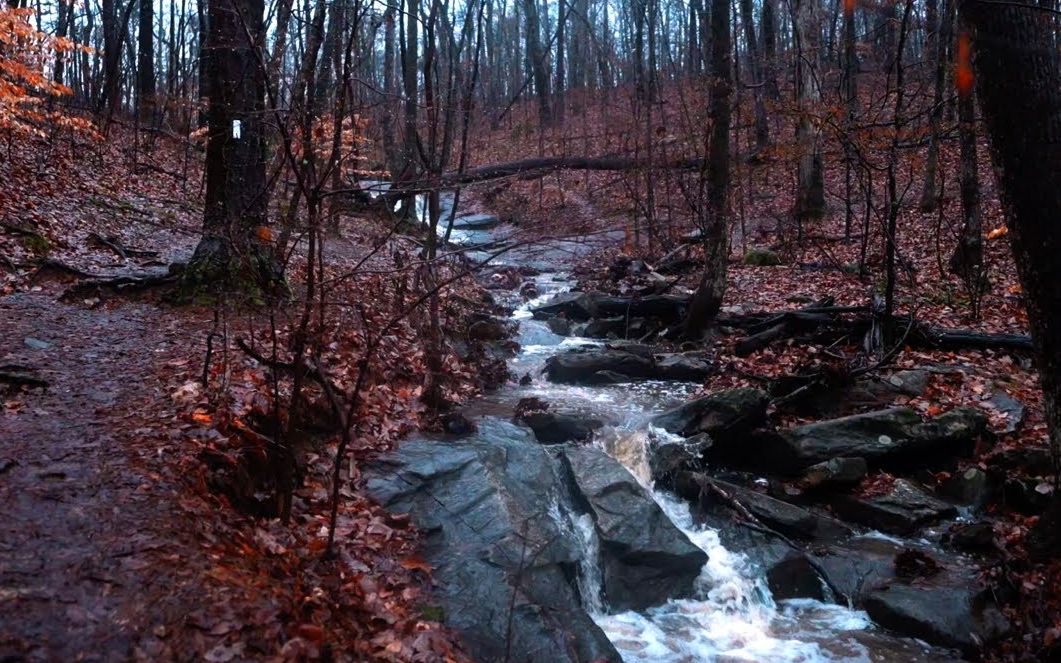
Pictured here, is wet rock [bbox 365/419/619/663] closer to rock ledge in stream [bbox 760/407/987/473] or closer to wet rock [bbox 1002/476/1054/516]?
rock ledge in stream [bbox 760/407/987/473]

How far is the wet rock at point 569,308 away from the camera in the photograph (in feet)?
47.9

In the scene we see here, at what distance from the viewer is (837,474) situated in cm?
809

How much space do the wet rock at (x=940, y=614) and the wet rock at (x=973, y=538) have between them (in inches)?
27.5

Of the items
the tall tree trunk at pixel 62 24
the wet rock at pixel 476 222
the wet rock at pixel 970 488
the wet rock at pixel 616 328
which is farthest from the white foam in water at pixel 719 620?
the tall tree trunk at pixel 62 24

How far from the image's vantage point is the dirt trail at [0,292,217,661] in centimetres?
345

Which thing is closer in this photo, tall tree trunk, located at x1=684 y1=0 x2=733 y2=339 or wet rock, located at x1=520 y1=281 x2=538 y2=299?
tall tree trunk, located at x1=684 y1=0 x2=733 y2=339

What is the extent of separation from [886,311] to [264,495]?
8272 millimetres

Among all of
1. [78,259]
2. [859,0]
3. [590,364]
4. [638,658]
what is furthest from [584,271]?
[638,658]

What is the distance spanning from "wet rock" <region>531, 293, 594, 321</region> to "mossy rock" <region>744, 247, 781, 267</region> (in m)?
3.72

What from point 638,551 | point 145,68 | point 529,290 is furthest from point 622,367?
point 145,68

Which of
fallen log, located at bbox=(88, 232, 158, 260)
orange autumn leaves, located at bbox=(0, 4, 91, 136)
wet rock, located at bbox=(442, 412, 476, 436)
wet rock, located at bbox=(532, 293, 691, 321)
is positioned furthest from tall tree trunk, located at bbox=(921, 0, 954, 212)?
orange autumn leaves, located at bbox=(0, 4, 91, 136)

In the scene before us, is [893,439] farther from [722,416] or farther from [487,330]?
[487,330]

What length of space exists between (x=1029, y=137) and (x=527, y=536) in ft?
15.6

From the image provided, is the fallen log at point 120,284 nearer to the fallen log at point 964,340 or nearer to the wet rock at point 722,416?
the wet rock at point 722,416
